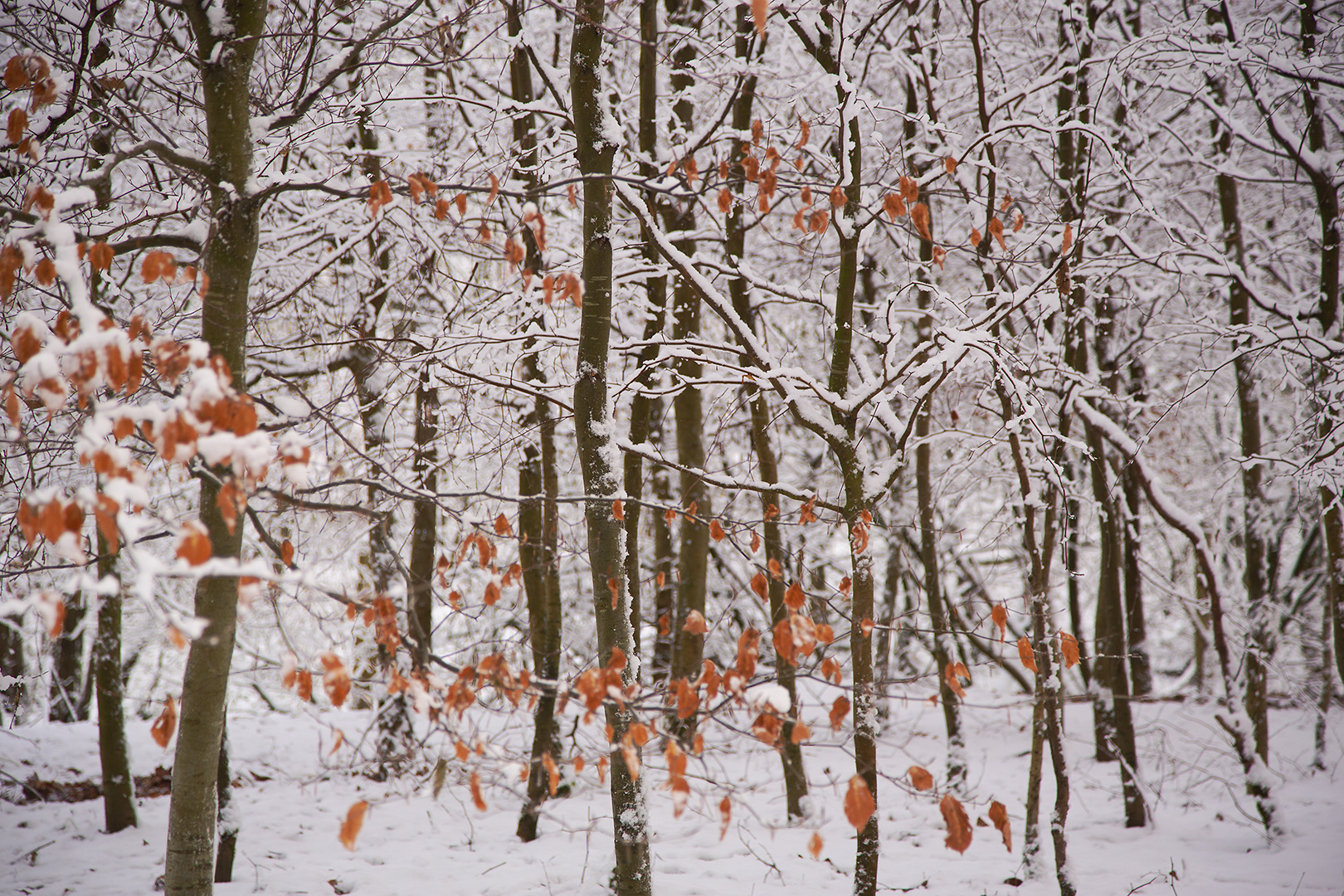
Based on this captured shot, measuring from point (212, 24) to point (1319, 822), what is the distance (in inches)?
364

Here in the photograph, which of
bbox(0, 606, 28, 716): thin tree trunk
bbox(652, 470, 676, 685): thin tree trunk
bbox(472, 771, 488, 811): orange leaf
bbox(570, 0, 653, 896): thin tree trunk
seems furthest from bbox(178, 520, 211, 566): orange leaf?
bbox(652, 470, 676, 685): thin tree trunk

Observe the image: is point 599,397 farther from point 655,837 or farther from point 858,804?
point 655,837

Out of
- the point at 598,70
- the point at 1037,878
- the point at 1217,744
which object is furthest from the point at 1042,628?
the point at 1217,744

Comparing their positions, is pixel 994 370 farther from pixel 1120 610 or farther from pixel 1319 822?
pixel 1319 822

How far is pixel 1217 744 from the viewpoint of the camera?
834 cm

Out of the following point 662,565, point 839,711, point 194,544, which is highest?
point 194,544

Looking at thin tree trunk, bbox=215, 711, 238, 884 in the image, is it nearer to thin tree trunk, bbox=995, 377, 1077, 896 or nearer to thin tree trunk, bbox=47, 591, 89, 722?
thin tree trunk, bbox=47, 591, 89, 722

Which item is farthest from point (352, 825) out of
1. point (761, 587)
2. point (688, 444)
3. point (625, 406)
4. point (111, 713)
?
point (625, 406)

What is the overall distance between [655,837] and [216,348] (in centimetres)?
462

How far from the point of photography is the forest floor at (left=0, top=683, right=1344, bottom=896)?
5.09 metres

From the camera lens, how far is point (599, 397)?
3.78m

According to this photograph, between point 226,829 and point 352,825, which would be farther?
point 226,829

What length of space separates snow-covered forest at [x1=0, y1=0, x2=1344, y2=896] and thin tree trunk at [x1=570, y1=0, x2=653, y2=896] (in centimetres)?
2

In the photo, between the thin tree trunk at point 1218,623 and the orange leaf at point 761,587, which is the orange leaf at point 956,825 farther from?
the thin tree trunk at point 1218,623
